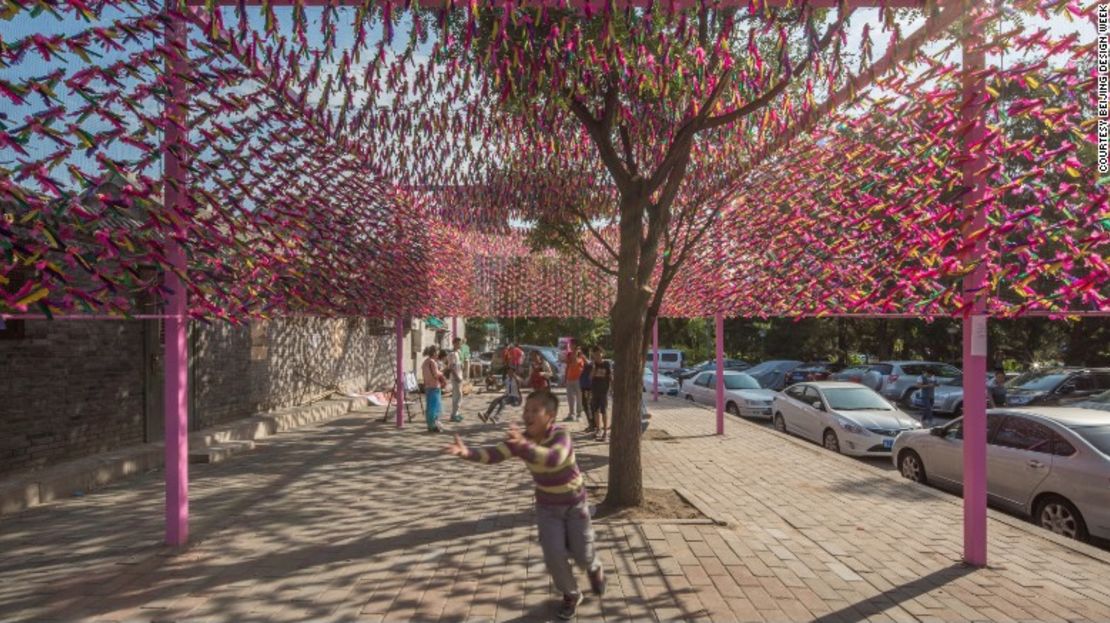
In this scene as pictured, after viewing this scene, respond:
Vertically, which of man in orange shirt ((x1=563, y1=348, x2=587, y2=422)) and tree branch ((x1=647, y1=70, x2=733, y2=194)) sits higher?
tree branch ((x1=647, y1=70, x2=733, y2=194))

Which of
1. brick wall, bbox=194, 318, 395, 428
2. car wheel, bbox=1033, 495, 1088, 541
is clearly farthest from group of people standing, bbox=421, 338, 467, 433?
car wheel, bbox=1033, 495, 1088, 541

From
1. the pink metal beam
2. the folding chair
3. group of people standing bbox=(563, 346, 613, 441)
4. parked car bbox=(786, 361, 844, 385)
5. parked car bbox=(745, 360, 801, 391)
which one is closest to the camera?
the pink metal beam

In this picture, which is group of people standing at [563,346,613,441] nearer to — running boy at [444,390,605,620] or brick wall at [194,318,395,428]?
brick wall at [194,318,395,428]

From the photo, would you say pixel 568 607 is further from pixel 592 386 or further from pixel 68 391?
pixel 592 386

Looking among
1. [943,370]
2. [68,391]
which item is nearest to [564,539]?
[68,391]

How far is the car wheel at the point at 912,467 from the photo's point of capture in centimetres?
997

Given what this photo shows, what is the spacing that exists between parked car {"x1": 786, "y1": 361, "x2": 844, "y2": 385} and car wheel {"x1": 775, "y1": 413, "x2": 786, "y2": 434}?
1101 centimetres

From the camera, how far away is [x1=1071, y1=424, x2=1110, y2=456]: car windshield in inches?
276

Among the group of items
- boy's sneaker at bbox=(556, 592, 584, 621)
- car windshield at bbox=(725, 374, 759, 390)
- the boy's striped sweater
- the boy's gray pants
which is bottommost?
car windshield at bbox=(725, 374, 759, 390)

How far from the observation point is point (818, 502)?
26.7 feet

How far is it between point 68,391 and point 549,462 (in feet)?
25.9

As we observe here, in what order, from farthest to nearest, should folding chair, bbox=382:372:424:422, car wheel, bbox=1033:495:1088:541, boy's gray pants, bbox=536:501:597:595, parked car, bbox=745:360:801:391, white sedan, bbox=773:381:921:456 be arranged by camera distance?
parked car, bbox=745:360:801:391 → folding chair, bbox=382:372:424:422 → white sedan, bbox=773:381:921:456 → car wheel, bbox=1033:495:1088:541 → boy's gray pants, bbox=536:501:597:595

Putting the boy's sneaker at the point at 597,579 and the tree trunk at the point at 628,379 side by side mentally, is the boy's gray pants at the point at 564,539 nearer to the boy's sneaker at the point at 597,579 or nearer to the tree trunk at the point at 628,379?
the boy's sneaker at the point at 597,579

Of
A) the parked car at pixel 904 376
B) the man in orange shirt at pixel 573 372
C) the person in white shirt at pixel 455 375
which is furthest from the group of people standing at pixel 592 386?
the parked car at pixel 904 376
